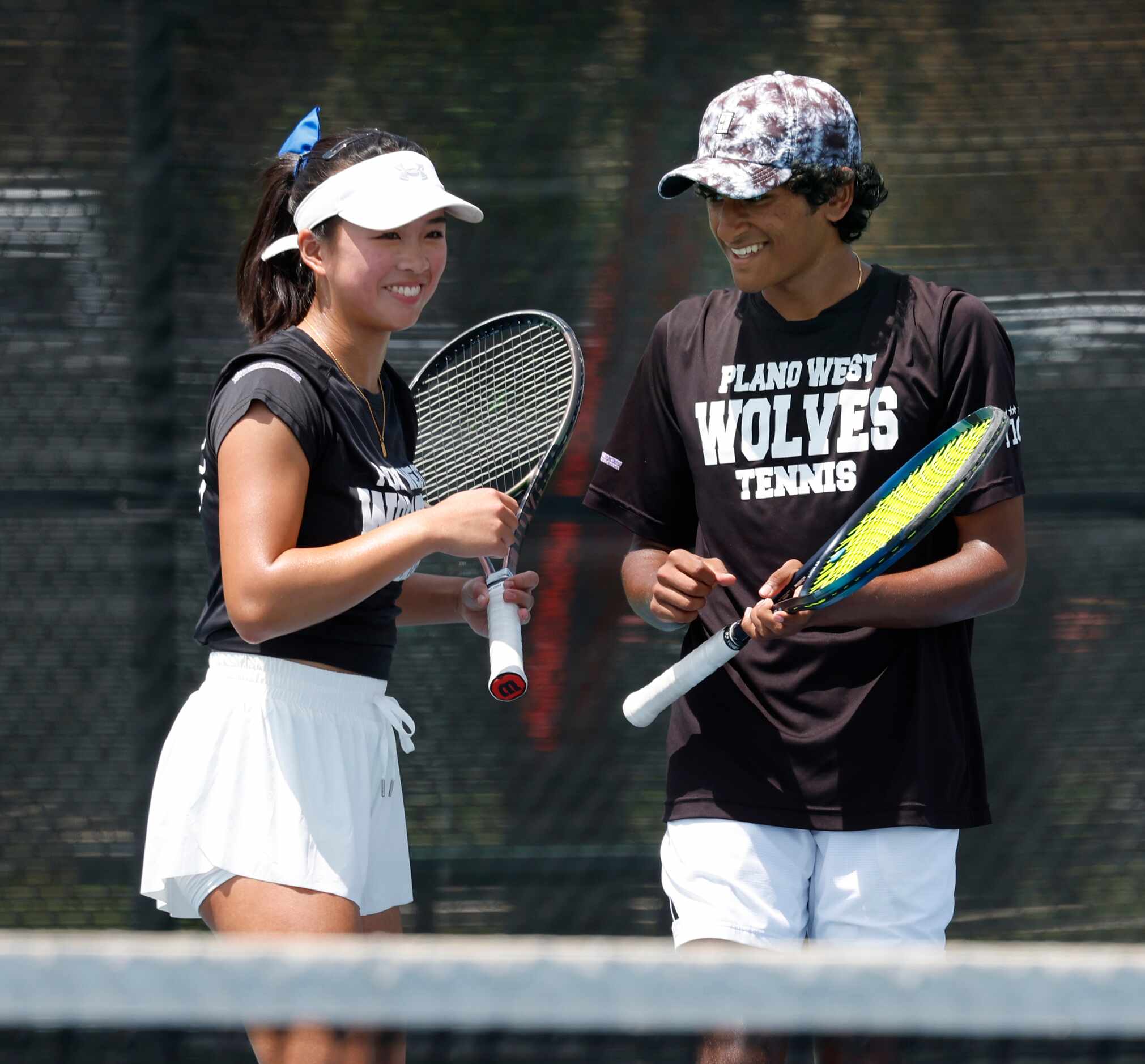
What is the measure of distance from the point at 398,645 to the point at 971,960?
74.7 inches

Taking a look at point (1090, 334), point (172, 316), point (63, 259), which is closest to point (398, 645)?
point (172, 316)

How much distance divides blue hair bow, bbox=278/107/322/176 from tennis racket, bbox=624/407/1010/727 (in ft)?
2.62

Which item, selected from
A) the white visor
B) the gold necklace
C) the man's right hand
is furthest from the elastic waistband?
the white visor

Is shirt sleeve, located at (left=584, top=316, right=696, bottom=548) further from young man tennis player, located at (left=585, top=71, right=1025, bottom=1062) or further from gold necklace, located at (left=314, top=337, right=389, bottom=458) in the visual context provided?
gold necklace, located at (left=314, top=337, right=389, bottom=458)

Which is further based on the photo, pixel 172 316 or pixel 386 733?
pixel 172 316

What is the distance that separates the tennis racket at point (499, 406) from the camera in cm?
221

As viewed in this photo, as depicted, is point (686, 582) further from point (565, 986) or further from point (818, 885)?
point (565, 986)

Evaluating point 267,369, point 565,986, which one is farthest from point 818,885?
point 565,986

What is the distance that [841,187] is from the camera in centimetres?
209

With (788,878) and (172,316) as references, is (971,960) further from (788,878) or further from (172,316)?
(172,316)

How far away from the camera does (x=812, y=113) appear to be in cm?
207

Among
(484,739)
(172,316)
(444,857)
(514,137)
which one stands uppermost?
(514,137)

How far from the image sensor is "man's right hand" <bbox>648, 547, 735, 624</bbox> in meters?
2.00

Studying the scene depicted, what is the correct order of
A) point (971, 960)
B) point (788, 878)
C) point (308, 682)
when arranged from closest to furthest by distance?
point (971, 960) < point (308, 682) < point (788, 878)
